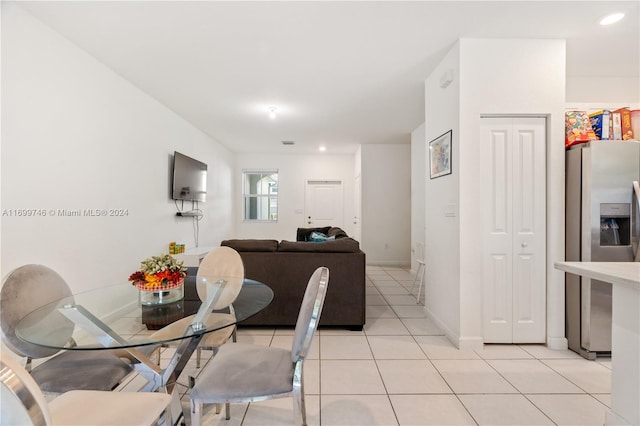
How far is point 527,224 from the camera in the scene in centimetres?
255

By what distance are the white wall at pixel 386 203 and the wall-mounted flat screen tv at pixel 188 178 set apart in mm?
3233

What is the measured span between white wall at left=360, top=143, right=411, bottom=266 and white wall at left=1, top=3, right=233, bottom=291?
3895 millimetres

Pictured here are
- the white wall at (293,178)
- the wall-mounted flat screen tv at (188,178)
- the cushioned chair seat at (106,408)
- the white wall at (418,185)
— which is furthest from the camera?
the white wall at (293,178)

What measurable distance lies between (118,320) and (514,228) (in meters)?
2.97

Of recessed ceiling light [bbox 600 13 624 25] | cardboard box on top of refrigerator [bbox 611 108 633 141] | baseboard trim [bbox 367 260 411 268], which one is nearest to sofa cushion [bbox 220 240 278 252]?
cardboard box on top of refrigerator [bbox 611 108 633 141]

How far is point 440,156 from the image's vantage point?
289 centimetres

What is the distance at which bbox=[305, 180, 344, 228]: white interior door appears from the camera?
A: 7473mm

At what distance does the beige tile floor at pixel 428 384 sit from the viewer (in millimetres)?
1692

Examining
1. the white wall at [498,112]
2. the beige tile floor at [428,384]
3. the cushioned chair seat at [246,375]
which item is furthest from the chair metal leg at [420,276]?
the cushioned chair seat at [246,375]

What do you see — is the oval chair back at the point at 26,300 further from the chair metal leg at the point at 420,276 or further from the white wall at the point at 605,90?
the white wall at the point at 605,90

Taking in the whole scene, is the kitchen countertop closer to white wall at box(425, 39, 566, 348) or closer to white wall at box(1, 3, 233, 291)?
white wall at box(425, 39, 566, 348)

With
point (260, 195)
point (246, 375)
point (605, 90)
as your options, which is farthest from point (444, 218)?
point (260, 195)

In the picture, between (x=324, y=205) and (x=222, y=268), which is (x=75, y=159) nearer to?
(x=222, y=268)

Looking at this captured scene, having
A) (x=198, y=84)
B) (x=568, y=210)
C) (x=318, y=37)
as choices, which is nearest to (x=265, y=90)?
(x=198, y=84)
